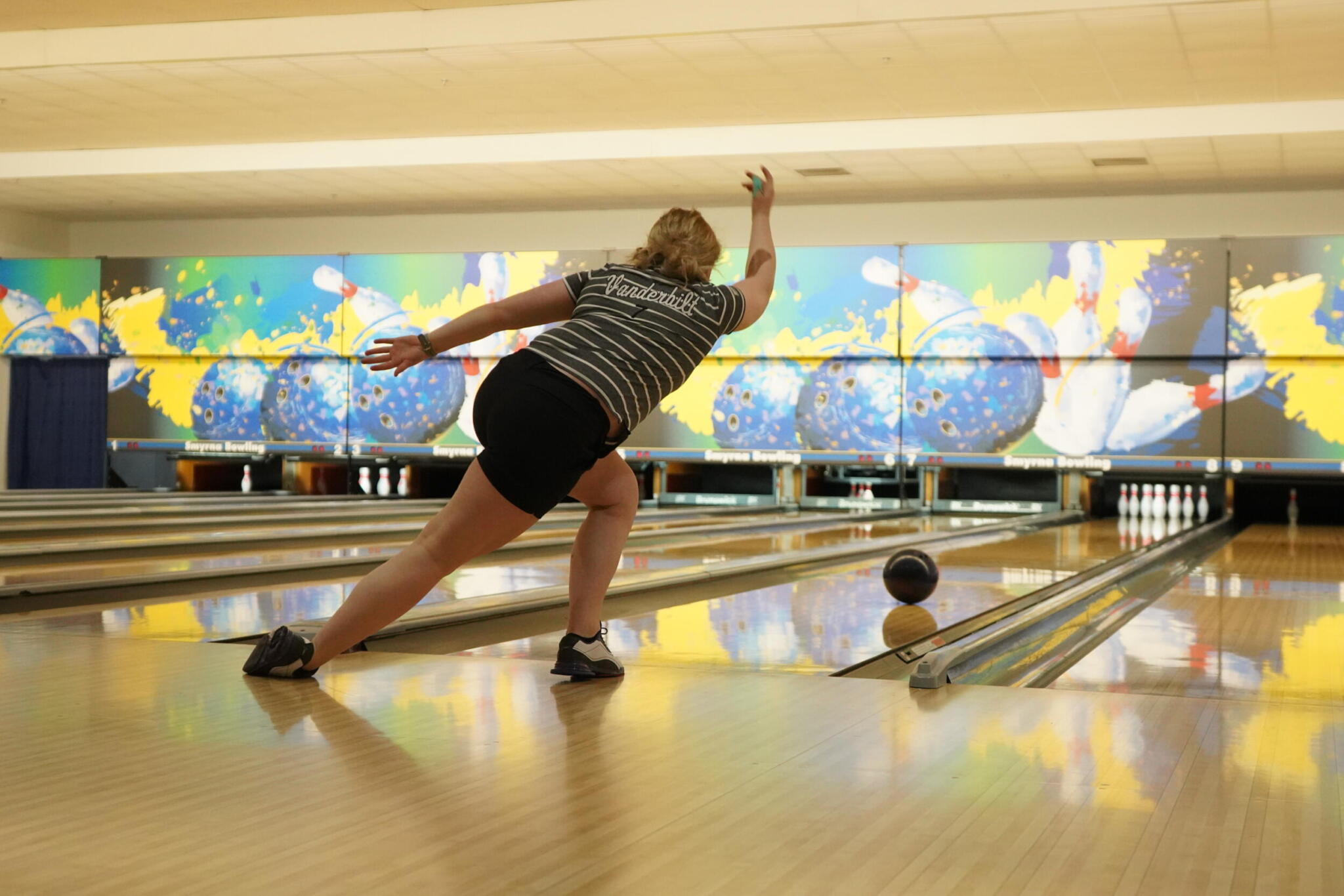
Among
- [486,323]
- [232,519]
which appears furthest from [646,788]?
[232,519]

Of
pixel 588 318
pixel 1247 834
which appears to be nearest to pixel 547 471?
pixel 588 318

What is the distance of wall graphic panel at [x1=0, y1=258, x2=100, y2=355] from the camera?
10.4 m

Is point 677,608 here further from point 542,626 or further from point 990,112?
point 990,112

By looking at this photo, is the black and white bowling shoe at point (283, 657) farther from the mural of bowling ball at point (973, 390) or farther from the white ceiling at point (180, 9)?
the mural of bowling ball at point (973, 390)

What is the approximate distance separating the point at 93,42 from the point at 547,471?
21.5ft

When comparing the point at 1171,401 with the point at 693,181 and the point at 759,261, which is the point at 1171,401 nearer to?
the point at 693,181

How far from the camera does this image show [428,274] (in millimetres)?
9867

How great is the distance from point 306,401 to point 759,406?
3.32 metres

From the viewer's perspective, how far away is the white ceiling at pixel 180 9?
273 inches

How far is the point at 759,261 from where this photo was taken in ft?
7.85

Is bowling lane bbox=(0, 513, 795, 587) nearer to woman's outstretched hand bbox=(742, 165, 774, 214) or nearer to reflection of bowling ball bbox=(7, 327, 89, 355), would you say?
woman's outstretched hand bbox=(742, 165, 774, 214)

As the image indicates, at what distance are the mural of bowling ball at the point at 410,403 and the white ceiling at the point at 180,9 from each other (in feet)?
10.3

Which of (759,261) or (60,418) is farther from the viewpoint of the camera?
(60,418)

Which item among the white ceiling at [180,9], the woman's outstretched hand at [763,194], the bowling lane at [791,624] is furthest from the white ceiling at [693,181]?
the woman's outstretched hand at [763,194]
